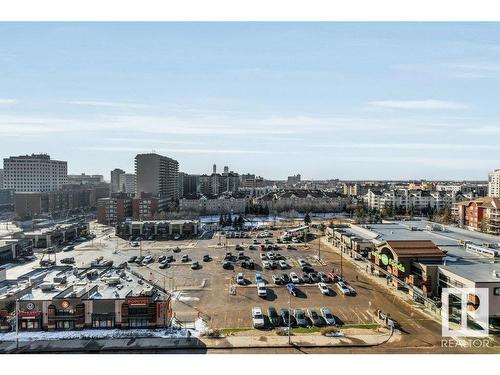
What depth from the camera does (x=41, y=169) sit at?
70125mm

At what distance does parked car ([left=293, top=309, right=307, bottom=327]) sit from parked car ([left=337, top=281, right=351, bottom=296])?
368 cm

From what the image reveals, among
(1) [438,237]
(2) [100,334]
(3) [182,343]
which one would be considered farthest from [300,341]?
(1) [438,237]

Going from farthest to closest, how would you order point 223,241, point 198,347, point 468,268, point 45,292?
point 223,241 < point 468,268 < point 45,292 < point 198,347

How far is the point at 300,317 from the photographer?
16016mm

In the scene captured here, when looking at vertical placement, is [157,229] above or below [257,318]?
above

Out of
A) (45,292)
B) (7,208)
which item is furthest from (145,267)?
(7,208)

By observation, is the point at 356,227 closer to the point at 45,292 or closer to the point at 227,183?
the point at 45,292

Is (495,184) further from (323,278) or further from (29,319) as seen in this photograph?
(29,319)

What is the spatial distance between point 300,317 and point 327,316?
1.08 m

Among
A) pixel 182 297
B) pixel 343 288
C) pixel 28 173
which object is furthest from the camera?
pixel 28 173

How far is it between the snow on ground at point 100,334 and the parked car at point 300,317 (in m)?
3.81

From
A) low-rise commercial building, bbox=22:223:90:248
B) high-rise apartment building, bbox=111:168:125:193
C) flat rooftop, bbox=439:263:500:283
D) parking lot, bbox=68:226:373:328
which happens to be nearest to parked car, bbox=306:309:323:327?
parking lot, bbox=68:226:373:328

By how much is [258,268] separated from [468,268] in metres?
11.6

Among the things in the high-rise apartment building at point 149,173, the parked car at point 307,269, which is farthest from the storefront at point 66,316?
the high-rise apartment building at point 149,173
